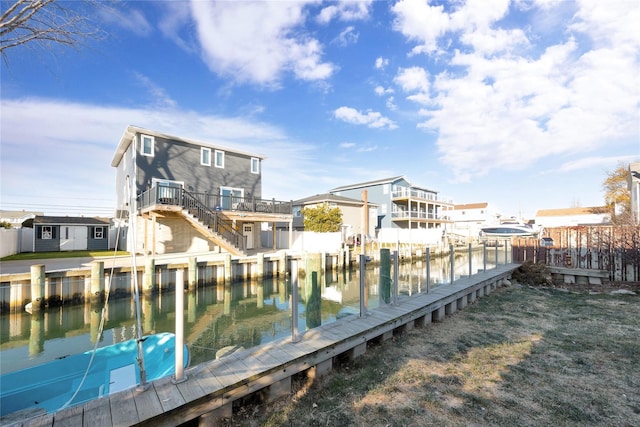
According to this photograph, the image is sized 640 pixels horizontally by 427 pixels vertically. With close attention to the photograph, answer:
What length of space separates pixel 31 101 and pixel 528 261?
2267cm

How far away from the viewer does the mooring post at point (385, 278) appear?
6066mm

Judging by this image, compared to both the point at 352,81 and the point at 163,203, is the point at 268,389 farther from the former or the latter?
the point at 352,81

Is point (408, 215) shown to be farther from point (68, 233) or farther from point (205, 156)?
point (68, 233)

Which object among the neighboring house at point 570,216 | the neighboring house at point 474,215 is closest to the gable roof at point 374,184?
the neighboring house at point 474,215

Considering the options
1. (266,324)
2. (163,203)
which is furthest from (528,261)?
(163,203)

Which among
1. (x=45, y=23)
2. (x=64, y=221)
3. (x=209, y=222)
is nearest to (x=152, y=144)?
(x=209, y=222)

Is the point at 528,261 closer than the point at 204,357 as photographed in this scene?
No

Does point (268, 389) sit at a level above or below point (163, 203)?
below

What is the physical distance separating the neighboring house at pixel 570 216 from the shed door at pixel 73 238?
60.1 metres

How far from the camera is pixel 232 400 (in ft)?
9.88

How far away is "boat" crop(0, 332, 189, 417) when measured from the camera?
410cm

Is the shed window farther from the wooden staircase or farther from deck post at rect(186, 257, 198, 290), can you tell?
deck post at rect(186, 257, 198, 290)

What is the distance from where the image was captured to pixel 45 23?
592 cm

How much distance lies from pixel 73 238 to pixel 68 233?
0.49 m
